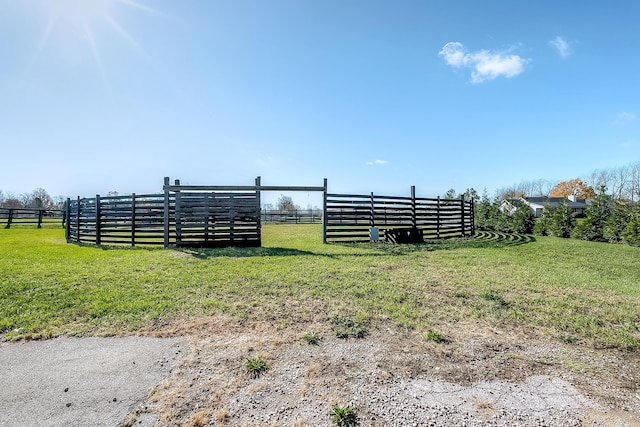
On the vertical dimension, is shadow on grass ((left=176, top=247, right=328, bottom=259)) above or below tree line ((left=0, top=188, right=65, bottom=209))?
below

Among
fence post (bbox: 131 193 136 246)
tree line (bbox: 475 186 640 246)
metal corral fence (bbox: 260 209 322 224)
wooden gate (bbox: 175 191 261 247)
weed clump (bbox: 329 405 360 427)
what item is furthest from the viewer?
metal corral fence (bbox: 260 209 322 224)

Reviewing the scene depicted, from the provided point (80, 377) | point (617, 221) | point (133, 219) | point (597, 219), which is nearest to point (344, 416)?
point (80, 377)

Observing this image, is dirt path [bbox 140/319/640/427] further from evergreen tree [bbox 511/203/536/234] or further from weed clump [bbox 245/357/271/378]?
evergreen tree [bbox 511/203/536/234]

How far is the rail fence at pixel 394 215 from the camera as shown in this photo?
457 inches

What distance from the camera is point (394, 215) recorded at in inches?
493

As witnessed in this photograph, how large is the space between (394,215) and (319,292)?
852cm

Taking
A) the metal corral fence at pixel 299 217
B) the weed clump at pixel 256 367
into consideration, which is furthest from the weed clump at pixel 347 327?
the metal corral fence at pixel 299 217

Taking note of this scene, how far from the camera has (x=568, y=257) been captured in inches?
324

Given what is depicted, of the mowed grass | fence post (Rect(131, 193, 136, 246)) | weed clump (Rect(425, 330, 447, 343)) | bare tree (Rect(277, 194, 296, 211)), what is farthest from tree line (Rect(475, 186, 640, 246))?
bare tree (Rect(277, 194, 296, 211))

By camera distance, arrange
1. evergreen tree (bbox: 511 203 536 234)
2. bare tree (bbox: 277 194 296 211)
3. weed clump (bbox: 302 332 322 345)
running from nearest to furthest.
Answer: weed clump (bbox: 302 332 322 345)
evergreen tree (bbox: 511 203 536 234)
bare tree (bbox: 277 194 296 211)

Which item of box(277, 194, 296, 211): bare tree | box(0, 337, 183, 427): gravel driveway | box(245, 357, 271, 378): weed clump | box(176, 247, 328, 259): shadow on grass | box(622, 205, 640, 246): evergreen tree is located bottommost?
box(0, 337, 183, 427): gravel driveway

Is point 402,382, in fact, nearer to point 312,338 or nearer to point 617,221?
point 312,338

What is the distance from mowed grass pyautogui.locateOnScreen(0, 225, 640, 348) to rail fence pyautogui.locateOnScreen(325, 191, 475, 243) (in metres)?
3.90

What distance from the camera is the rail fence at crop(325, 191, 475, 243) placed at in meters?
11.6
